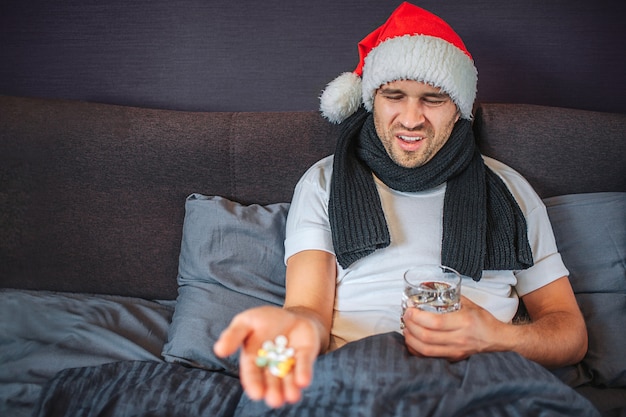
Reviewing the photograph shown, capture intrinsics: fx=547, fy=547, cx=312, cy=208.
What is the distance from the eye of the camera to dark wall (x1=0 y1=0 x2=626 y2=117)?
1851mm

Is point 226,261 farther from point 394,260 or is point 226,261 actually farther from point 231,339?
point 231,339

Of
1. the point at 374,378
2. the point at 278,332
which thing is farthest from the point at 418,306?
the point at 278,332

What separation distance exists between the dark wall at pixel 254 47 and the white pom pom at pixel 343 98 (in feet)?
1.08

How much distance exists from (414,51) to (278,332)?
0.83 meters

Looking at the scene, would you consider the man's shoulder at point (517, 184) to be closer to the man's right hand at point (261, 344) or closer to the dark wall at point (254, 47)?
the dark wall at point (254, 47)

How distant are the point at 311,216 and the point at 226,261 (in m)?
0.31

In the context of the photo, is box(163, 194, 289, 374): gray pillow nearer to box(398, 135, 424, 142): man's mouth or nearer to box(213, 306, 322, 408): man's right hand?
box(398, 135, 424, 142): man's mouth

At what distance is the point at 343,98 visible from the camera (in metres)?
1.57

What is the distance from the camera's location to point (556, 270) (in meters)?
1.41

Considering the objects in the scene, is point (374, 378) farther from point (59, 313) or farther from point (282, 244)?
point (59, 313)

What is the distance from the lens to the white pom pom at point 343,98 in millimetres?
1573

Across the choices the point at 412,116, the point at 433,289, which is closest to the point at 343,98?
the point at 412,116

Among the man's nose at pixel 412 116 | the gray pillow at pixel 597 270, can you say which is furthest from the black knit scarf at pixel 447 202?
the gray pillow at pixel 597 270

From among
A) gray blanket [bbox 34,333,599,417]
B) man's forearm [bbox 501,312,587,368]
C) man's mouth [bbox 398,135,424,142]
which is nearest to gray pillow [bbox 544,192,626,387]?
man's forearm [bbox 501,312,587,368]
